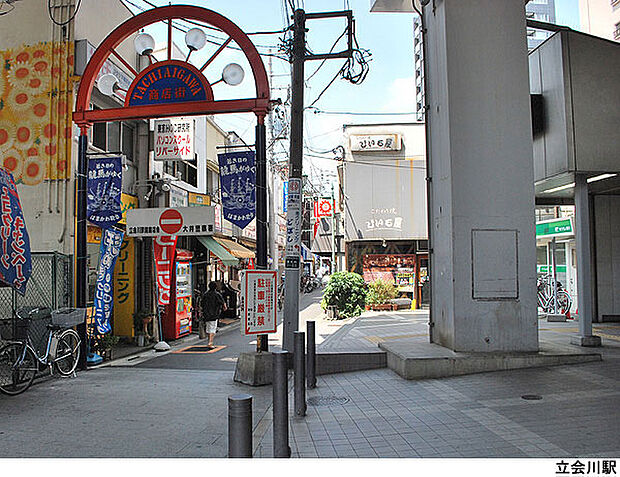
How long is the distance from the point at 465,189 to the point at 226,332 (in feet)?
36.6

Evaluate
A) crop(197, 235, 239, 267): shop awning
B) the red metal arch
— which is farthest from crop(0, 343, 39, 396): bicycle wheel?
crop(197, 235, 239, 267): shop awning

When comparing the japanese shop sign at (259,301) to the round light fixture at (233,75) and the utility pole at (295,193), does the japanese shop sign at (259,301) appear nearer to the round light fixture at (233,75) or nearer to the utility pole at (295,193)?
the utility pole at (295,193)

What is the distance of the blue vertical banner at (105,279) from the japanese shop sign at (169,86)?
296 centimetres

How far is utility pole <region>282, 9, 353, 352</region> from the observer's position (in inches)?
340

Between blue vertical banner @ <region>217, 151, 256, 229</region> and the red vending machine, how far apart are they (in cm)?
604

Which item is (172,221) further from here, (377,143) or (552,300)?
(377,143)

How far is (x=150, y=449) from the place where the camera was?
534 centimetres

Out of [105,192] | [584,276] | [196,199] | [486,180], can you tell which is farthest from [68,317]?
[584,276]

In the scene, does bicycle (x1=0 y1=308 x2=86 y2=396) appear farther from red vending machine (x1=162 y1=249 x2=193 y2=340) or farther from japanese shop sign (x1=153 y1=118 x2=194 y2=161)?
japanese shop sign (x1=153 y1=118 x2=194 y2=161)

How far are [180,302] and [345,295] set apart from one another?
574 centimetres

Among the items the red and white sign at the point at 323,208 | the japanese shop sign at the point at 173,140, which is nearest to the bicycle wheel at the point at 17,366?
the japanese shop sign at the point at 173,140

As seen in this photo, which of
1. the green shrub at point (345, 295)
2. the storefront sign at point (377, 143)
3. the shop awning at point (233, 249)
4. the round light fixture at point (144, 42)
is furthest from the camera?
the storefront sign at point (377, 143)

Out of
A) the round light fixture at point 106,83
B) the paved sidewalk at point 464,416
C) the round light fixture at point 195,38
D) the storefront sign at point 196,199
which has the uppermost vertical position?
the round light fixture at point 195,38

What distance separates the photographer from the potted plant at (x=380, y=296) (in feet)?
64.0
